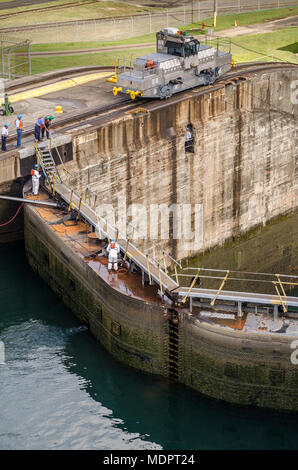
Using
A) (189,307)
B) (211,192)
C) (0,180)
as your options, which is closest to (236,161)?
(211,192)

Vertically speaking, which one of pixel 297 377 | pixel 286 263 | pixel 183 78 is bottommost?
pixel 286 263

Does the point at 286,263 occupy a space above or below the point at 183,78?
below

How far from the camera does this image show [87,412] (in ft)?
148

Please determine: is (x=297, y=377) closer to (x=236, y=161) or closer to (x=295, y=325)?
(x=295, y=325)

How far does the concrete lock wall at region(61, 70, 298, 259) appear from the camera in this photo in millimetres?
60750

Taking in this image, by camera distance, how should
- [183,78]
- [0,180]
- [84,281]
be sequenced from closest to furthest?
[84,281], [0,180], [183,78]

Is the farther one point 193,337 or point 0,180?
point 0,180

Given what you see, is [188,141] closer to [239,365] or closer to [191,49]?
[191,49]

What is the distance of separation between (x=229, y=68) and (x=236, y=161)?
7272mm

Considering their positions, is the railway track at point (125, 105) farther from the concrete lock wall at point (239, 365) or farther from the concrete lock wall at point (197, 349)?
the concrete lock wall at point (239, 365)

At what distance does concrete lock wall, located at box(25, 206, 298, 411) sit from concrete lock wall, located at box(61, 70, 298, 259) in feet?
39.6

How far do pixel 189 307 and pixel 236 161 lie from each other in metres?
26.8

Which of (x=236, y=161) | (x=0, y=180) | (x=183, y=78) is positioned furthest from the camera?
(x=236, y=161)

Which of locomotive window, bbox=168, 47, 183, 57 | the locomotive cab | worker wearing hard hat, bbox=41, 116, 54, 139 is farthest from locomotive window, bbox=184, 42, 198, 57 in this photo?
worker wearing hard hat, bbox=41, 116, 54, 139
